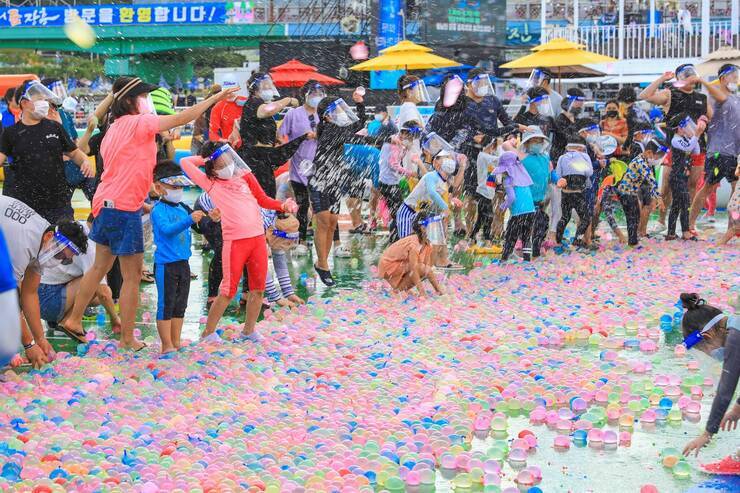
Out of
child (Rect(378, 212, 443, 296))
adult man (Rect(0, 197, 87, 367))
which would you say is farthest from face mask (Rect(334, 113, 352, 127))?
adult man (Rect(0, 197, 87, 367))

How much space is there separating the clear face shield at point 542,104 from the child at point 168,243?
572 centimetres

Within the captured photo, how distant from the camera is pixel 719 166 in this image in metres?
12.4

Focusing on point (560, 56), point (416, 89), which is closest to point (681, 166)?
point (416, 89)

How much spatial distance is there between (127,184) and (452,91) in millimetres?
5212

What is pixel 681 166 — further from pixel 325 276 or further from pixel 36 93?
pixel 36 93

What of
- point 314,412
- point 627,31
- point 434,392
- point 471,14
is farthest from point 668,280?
point 471,14

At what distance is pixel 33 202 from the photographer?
786cm

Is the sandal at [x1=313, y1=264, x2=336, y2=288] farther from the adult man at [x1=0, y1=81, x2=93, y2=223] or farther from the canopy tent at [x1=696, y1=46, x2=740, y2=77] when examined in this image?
the canopy tent at [x1=696, y1=46, x2=740, y2=77]

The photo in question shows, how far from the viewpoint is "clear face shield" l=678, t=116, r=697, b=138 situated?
40.8 ft

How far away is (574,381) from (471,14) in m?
28.9

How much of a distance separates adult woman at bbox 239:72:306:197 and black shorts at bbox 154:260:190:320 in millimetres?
2259

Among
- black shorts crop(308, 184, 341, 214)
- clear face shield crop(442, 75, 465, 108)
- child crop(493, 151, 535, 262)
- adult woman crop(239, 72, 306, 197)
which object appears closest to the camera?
adult woman crop(239, 72, 306, 197)

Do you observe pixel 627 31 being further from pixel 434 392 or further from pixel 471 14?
pixel 434 392

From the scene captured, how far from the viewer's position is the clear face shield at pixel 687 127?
40.8 ft
